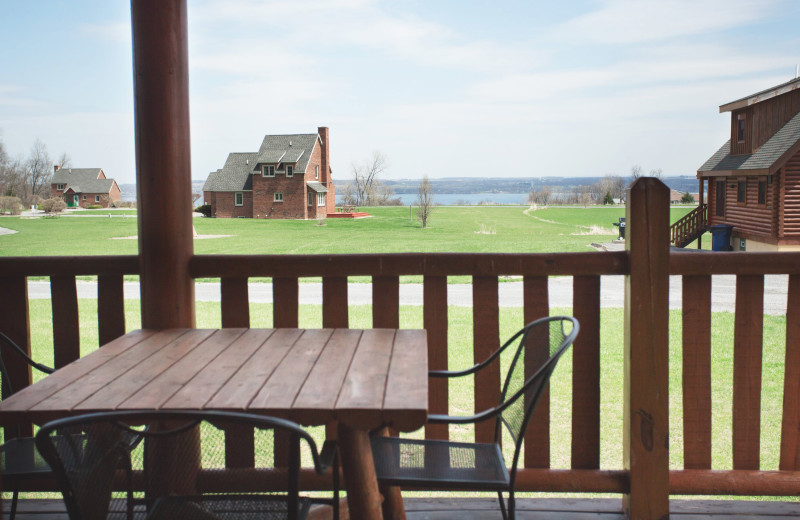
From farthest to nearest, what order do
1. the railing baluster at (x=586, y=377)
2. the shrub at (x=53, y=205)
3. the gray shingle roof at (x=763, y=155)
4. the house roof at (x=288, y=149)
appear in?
the house roof at (x=288, y=149) → the shrub at (x=53, y=205) → the gray shingle roof at (x=763, y=155) → the railing baluster at (x=586, y=377)

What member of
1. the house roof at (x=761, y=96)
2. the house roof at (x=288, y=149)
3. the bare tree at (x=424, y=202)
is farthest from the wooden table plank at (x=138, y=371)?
the bare tree at (x=424, y=202)

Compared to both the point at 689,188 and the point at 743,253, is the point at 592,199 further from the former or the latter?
the point at 743,253

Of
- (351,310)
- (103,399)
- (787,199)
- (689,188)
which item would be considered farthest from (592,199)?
(103,399)

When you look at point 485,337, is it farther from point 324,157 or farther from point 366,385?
point 324,157

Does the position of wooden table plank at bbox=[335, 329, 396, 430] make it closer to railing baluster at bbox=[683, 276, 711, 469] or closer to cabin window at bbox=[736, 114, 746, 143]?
railing baluster at bbox=[683, 276, 711, 469]

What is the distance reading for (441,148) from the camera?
114ft

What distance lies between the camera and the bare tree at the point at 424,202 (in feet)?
110

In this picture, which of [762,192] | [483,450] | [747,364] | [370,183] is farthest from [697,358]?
[370,183]

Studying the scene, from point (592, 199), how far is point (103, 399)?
16.9m

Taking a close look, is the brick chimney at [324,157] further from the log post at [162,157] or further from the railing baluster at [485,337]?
the railing baluster at [485,337]

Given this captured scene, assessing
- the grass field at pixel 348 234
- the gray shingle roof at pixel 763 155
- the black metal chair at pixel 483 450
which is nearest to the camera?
the black metal chair at pixel 483 450

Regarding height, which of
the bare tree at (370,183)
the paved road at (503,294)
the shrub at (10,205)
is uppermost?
the bare tree at (370,183)

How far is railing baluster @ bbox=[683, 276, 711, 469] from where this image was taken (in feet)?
6.49

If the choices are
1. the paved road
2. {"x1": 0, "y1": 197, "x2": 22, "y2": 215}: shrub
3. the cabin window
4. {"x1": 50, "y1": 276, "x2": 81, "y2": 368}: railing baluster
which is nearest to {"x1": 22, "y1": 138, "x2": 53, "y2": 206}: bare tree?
{"x1": 0, "y1": 197, "x2": 22, "y2": 215}: shrub
